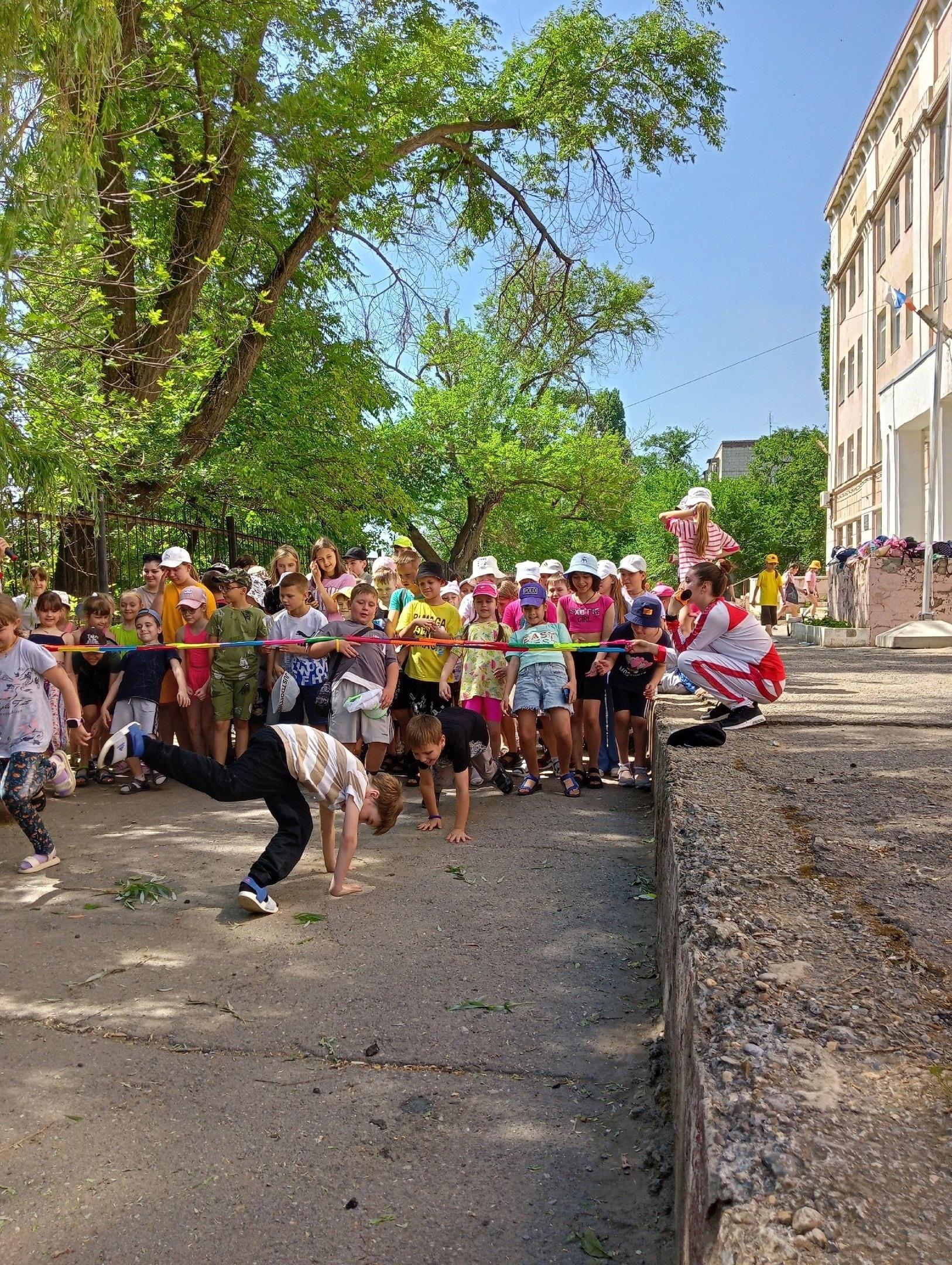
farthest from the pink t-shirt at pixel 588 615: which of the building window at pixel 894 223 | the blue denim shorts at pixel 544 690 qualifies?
the building window at pixel 894 223

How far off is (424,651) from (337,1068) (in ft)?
17.3

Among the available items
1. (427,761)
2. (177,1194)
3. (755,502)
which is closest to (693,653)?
(427,761)

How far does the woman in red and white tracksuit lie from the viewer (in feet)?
22.8

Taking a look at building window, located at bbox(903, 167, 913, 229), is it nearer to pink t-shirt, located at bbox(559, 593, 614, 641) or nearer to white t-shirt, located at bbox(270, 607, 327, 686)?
pink t-shirt, located at bbox(559, 593, 614, 641)

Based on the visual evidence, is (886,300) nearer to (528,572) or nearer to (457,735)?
(528,572)

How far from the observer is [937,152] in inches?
1054

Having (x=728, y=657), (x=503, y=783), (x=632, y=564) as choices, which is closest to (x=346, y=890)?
(x=503, y=783)

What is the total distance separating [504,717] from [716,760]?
11.0 feet

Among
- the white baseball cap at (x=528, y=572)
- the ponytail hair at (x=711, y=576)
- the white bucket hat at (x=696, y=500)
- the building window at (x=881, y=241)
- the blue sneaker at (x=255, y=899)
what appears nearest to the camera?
the blue sneaker at (x=255, y=899)

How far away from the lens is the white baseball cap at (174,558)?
9414mm

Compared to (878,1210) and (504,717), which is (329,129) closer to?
(504,717)

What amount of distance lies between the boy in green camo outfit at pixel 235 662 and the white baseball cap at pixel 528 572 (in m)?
2.48

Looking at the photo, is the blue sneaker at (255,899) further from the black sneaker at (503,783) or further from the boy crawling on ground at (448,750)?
the black sneaker at (503,783)

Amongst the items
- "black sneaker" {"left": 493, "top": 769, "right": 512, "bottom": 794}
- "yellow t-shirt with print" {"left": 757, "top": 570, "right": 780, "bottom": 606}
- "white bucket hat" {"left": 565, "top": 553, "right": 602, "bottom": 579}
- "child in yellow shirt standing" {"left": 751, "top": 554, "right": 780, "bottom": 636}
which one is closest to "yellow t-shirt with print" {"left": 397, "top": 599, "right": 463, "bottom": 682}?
"black sneaker" {"left": 493, "top": 769, "right": 512, "bottom": 794}
